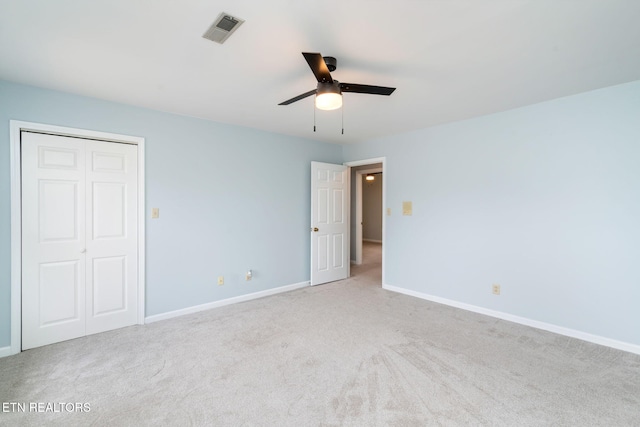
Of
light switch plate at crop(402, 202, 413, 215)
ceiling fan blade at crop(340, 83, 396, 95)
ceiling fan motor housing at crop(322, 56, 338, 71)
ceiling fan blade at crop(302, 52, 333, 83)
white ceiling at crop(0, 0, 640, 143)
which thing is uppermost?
white ceiling at crop(0, 0, 640, 143)

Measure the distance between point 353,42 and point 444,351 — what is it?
2677 mm

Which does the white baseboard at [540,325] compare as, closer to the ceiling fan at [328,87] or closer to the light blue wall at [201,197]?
the light blue wall at [201,197]

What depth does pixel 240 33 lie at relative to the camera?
1.85m

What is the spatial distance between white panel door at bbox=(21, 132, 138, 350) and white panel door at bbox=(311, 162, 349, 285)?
251 cm

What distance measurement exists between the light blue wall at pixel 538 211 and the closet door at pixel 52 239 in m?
4.06

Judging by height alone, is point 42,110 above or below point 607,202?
above

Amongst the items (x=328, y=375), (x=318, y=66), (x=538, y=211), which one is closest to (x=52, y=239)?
(x=328, y=375)

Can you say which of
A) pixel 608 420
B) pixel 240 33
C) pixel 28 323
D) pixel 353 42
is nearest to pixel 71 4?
pixel 240 33

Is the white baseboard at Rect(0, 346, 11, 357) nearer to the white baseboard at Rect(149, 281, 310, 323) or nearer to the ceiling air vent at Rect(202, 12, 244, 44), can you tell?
the white baseboard at Rect(149, 281, 310, 323)

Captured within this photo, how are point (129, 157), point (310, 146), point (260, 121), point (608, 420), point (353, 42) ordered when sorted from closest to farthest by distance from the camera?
1. point (608, 420)
2. point (353, 42)
3. point (129, 157)
4. point (260, 121)
5. point (310, 146)

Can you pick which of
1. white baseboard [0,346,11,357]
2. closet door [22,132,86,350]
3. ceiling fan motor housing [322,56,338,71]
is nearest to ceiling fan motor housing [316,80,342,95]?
ceiling fan motor housing [322,56,338,71]

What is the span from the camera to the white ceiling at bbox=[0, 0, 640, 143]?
5.38ft

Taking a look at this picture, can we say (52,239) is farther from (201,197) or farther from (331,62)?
(331,62)

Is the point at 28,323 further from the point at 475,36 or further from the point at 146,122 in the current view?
the point at 475,36
